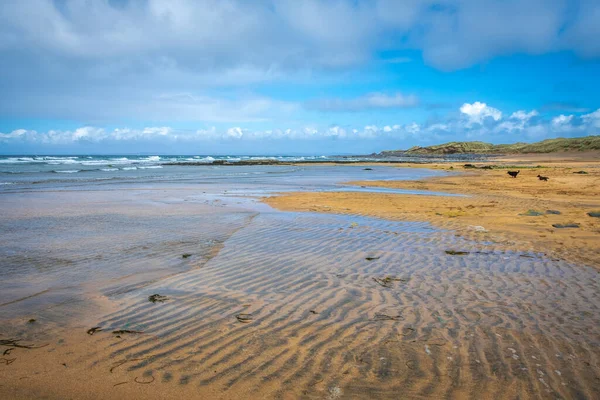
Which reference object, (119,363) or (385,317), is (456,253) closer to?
(385,317)

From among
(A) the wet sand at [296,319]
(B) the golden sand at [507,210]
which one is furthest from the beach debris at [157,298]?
(B) the golden sand at [507,210]

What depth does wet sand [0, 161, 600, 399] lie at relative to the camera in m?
3.33

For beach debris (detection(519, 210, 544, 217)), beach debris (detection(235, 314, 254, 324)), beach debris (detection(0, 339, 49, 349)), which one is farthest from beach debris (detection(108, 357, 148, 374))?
beach debris (detection(519, 210, 544, 217))

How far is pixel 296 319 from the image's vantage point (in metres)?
4.65

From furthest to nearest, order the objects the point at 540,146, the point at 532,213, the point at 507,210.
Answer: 1. the point at 540,146
2. the point at 507,210
3. the point at 532,213

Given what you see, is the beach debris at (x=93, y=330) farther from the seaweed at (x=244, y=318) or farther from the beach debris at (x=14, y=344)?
the seaweed at (x=244, y=318)

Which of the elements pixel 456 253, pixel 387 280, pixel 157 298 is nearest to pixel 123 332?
pixel 157 298

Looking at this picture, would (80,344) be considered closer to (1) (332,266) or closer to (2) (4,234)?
(1) (332,266)

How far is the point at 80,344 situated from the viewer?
392cm

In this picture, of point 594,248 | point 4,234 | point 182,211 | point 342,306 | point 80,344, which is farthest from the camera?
point 182,211

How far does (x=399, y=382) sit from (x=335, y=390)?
61cm

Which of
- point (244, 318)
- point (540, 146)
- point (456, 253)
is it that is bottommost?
point (456, 253)

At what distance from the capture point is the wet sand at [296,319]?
131 inches

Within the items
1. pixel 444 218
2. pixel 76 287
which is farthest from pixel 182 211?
pixel 444 218
